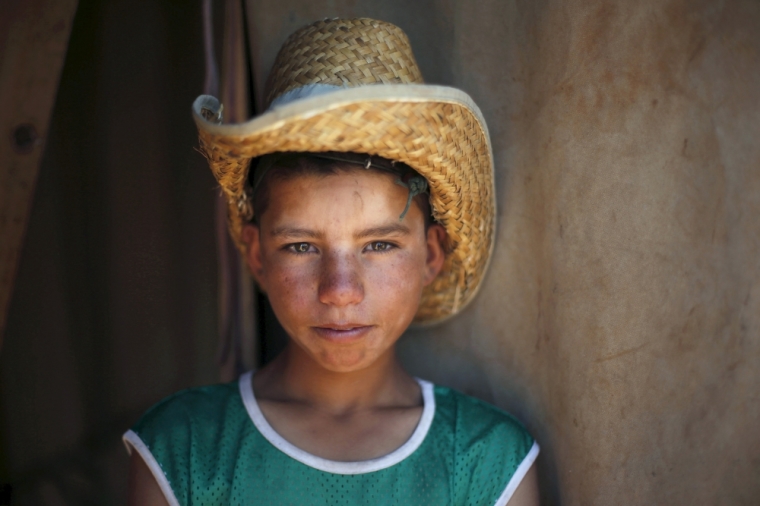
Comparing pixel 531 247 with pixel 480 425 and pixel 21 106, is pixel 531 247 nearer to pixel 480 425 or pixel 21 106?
pixel 480 425

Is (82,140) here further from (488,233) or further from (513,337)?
(513,337)

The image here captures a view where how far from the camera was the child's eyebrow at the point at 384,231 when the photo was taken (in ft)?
4.20

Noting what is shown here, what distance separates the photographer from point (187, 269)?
1.86 meters

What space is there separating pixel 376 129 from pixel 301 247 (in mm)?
308

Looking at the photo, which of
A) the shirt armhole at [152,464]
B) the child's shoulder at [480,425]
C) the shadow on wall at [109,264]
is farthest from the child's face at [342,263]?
the shadow on wall at [109,264]

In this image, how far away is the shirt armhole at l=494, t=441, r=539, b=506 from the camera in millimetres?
1382

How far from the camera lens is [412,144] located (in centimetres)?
118

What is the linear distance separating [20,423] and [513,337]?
1276 millimetres

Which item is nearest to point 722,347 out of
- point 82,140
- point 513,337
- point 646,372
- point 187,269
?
point 646,372

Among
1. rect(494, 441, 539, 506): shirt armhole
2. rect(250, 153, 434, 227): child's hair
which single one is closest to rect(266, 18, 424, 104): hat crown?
rect(250, 153, 434, 227): child's hair

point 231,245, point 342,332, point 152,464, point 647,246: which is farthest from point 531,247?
point 152,464

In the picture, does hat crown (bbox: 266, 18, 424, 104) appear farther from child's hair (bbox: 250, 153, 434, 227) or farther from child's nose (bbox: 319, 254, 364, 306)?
child's nose (bbox: 319, 254, 364, 306)

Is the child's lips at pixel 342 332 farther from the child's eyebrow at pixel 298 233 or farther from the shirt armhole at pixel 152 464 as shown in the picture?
the shirt armhole at pixel 152 464

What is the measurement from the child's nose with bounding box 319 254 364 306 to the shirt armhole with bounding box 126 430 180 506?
1.60 ft
